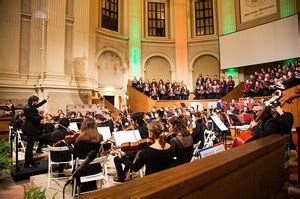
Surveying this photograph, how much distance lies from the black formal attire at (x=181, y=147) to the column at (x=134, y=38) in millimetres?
15906

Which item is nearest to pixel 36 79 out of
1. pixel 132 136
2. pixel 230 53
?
pixel 132 136

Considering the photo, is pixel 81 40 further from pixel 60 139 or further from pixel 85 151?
pixel 85 151

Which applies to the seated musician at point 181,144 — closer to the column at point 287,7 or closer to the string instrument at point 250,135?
the string instrument at point 250,135

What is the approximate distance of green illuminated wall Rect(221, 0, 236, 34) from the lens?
19.4 metres

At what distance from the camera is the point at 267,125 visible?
13.0 ft

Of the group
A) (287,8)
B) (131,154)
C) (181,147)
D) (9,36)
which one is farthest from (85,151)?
(287,8)

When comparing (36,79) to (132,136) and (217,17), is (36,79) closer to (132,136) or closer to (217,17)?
(132,136)

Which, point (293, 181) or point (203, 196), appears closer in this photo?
point (203, 196)

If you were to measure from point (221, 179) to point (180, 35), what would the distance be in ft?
66.2

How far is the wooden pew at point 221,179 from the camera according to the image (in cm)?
134

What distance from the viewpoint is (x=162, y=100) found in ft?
53.2

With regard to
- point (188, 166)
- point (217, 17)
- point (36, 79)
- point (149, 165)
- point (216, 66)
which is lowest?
point (149, 165)

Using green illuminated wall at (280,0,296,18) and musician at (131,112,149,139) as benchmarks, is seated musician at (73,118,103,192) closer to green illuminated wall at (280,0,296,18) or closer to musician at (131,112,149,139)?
musician at (131,112,149,139)

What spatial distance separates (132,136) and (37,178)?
7.37ft
